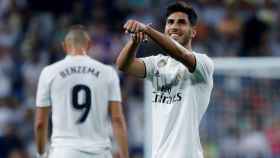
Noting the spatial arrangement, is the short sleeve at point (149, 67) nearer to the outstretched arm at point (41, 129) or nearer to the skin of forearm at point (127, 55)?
the skin of forearm at point (127, 55)

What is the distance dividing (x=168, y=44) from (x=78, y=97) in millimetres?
2574

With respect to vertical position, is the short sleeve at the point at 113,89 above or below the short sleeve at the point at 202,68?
below

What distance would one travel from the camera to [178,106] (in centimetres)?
661

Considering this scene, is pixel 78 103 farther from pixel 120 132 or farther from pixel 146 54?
pixel 146 54

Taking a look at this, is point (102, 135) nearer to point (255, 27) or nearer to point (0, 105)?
point (0, 105)

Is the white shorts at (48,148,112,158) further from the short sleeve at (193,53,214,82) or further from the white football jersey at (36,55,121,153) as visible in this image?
the short sleeve at (193,53,214,82)

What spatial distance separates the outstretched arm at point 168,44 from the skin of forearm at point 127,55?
237mm

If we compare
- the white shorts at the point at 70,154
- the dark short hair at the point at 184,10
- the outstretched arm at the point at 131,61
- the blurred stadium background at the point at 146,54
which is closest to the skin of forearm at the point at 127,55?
the outstretched arm at the point at 131,61

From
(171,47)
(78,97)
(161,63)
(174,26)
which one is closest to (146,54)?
(78,97)

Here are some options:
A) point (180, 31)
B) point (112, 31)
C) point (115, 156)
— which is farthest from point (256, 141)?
point (180, 31)

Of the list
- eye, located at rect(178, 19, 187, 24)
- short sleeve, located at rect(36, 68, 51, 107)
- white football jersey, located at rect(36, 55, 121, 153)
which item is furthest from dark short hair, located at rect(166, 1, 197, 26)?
short sleeve, located at rect(36, 68, 51, 107)

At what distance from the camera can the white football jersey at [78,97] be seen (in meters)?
8.62

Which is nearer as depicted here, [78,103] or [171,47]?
[171,47]

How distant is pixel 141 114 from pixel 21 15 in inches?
116
